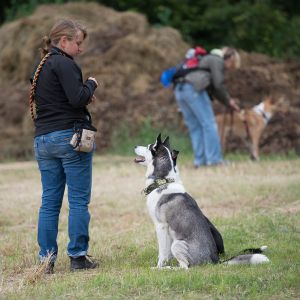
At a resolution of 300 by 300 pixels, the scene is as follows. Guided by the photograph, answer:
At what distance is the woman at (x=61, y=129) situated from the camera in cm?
677

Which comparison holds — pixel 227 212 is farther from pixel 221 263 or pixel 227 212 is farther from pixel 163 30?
pixel 163 30

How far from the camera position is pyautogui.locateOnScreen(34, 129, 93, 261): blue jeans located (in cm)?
690

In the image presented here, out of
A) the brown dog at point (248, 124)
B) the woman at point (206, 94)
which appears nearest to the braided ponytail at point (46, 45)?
the woman at point (206, 94)

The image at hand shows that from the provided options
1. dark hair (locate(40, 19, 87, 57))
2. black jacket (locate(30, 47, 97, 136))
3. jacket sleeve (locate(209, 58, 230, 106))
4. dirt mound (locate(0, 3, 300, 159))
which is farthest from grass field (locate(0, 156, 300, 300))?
dirt mound (locate(0, 3, 300, 159))

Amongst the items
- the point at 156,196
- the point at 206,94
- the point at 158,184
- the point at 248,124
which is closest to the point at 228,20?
the point at 248,124

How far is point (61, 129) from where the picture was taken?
688cm

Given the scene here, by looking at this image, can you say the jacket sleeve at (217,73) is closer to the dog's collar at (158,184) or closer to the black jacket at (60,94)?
the dog's collar at (158,184)

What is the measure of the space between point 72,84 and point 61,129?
1.46 ft

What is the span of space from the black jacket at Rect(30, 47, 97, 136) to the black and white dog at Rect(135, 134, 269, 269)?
2.99 feet

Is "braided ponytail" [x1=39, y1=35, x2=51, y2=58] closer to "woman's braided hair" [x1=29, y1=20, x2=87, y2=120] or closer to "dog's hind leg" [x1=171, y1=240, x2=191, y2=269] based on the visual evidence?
"woman's braided hair" [x1=29, y1=20, x2=87, y2=120]

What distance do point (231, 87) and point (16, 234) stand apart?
1050 centimetres

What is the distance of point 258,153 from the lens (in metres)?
16.6

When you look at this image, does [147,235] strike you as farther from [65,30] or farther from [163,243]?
[65,30]

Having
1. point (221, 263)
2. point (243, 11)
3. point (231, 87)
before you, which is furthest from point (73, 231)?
point (243, 11)
